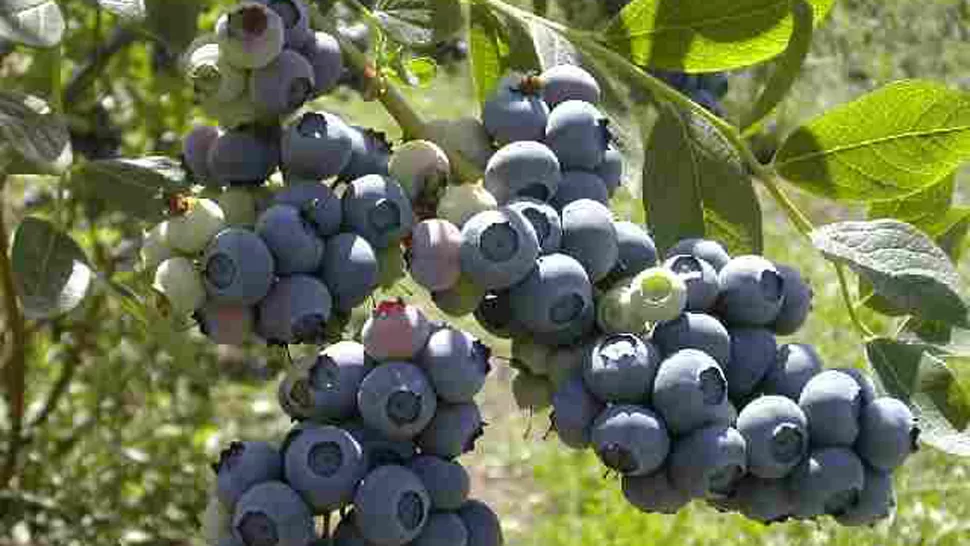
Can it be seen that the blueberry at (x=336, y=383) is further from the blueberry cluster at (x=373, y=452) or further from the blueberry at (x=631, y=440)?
the blueberry at (x=631, y=440)

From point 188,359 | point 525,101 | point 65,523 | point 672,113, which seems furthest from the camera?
point 65,523

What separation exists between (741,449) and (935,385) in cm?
20

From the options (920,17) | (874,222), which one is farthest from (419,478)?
(920,17)

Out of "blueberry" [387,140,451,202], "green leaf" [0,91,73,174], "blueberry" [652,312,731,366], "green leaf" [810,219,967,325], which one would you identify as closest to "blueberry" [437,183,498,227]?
"blueberry" [387,140,451,202]

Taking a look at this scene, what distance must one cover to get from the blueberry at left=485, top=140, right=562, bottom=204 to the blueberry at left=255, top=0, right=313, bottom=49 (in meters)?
0.13

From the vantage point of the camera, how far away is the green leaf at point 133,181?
3.61 ft

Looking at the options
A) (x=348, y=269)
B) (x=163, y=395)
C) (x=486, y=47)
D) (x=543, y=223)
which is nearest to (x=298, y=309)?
(x=348, y=269)

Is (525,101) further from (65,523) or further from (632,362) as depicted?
(65,523)

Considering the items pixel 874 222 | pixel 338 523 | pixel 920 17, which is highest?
pixel 874 222

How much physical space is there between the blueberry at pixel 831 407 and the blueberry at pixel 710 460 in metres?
0.05

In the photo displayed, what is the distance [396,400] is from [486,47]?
0.40 metres

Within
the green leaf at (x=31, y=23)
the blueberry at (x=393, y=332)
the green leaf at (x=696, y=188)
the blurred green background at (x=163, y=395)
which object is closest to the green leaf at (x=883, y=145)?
the green leaf at (x=696, y=188)

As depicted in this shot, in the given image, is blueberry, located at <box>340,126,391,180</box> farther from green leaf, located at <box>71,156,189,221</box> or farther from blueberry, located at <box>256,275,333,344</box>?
green leaf, located at <box>71,156,189,221</box>

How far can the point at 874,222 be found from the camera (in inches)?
35.4
